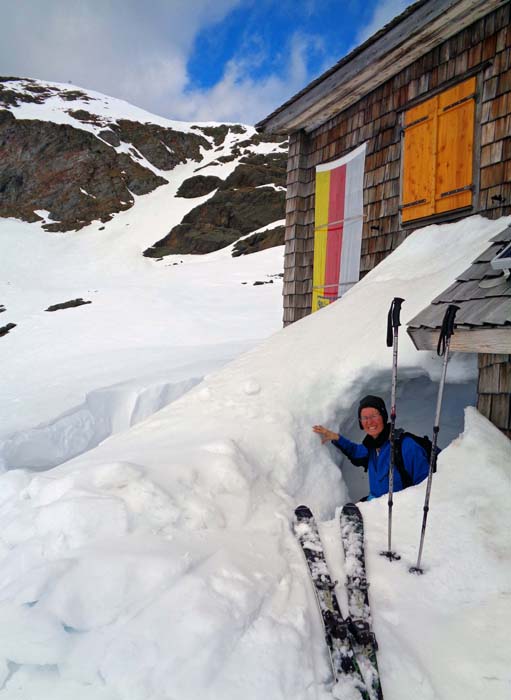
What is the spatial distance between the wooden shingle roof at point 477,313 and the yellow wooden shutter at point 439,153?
2.13 m

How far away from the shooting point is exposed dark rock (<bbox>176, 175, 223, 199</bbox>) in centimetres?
3512

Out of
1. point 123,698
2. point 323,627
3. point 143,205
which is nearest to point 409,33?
point 323,627

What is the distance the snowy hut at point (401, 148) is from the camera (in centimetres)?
514

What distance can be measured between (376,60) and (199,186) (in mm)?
31102

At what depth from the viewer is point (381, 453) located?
3.84 metres

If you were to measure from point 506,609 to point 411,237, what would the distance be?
4705mm

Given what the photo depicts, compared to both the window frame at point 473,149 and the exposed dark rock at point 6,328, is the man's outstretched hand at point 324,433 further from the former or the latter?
the exposed dark rock at point 6,328

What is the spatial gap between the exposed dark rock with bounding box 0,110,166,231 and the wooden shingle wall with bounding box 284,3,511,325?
3013 cm

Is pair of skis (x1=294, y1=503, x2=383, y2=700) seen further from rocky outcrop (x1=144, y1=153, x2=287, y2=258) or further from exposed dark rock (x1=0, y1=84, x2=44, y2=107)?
exposed dark rock (x1=0, y1=84, x2=44, y2=107)

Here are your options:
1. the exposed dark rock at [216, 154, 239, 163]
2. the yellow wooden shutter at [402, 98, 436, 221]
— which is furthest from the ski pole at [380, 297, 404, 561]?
the exposed dark rock at [216, 154, 239, 163]

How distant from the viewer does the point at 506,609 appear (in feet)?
8.23

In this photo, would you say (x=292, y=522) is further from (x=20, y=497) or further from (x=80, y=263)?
(x=80, y=263)

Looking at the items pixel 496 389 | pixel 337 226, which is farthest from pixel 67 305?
pixel 496 389

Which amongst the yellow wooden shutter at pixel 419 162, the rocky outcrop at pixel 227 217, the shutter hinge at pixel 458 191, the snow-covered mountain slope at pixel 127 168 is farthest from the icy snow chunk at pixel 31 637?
the rocky outcrop at pixel 227 217
